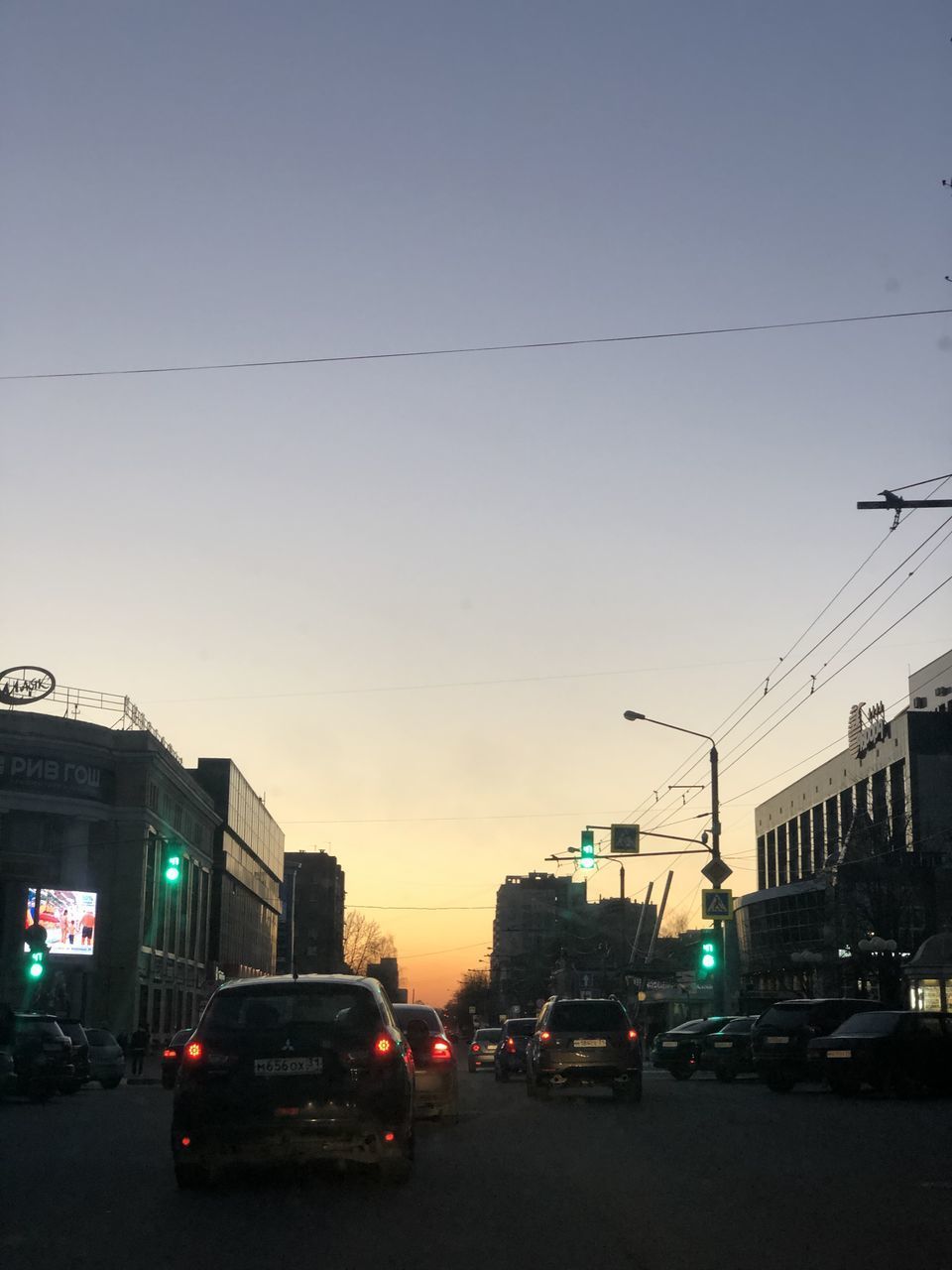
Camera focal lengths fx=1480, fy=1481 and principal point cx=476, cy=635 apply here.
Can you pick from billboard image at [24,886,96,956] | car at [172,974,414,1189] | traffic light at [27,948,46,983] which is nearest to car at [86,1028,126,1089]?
traffic light at [27,948,46,983]

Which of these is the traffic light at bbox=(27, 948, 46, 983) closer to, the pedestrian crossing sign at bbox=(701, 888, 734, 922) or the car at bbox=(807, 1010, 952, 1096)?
the pedestrian crossing sign at bbox=(701, 888, 734, 922)

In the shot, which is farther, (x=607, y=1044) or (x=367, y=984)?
(x=607, y=1044)

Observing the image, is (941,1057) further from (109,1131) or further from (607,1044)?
(109,1131)

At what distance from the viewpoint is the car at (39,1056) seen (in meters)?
26.4

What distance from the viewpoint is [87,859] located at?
225 ft

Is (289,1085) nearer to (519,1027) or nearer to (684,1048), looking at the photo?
(684,1048)

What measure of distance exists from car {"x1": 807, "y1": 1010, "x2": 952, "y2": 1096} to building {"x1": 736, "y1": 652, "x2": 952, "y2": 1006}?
91.7 feet

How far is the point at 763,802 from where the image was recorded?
11088 centimetres

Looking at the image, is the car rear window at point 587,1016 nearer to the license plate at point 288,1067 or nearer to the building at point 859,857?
the license plate at point 288,1067

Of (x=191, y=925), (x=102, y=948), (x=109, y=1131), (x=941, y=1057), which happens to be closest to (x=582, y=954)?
(x=191, y=925)

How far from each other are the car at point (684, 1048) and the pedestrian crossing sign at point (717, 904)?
2.56 m

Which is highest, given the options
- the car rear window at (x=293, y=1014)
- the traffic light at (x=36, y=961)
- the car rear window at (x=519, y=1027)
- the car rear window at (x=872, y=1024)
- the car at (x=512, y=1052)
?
the traffic light at (x=36, y=961)

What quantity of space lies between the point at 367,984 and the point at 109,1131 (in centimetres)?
766

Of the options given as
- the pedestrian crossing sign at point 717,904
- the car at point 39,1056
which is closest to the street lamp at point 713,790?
the pedestrian crossing sign at point 717,904
